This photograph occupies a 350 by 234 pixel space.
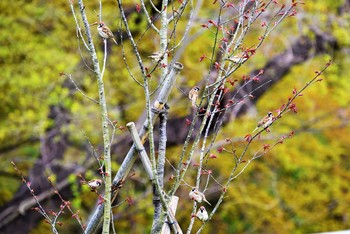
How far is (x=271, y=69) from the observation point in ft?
30.5

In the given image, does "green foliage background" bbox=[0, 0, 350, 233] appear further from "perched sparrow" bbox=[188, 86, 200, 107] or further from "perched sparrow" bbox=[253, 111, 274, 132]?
"perched sparrow" bbox=[253, 111, 274, 132]

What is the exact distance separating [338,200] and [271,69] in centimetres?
411

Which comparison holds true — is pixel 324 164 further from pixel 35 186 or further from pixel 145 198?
pixel 35 186

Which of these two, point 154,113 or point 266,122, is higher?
point 154,113

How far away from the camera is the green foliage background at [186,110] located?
9.18 metres

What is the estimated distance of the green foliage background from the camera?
9180mm

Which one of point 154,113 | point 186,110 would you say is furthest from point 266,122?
point 186,110

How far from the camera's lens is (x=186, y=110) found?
978 centimetres

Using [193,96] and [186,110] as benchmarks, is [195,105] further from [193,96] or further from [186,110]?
[186,110]

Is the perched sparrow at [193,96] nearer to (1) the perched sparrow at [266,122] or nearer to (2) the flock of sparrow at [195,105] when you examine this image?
(2) the flock of sparrow at [195,105]

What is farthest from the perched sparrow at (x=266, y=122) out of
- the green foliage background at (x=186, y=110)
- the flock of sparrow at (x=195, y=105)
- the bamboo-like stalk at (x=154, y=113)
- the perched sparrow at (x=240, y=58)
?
the green foliage background at (x=186, y=110)

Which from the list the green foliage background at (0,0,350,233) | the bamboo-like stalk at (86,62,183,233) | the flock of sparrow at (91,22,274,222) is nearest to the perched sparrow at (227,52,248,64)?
the flock of sparrow at (91,22,274,222)

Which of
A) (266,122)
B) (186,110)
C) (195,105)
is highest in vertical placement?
(186,110)

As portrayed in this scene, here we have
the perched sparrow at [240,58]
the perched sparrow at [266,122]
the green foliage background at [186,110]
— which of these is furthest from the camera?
the green foliage background at [186,110]
